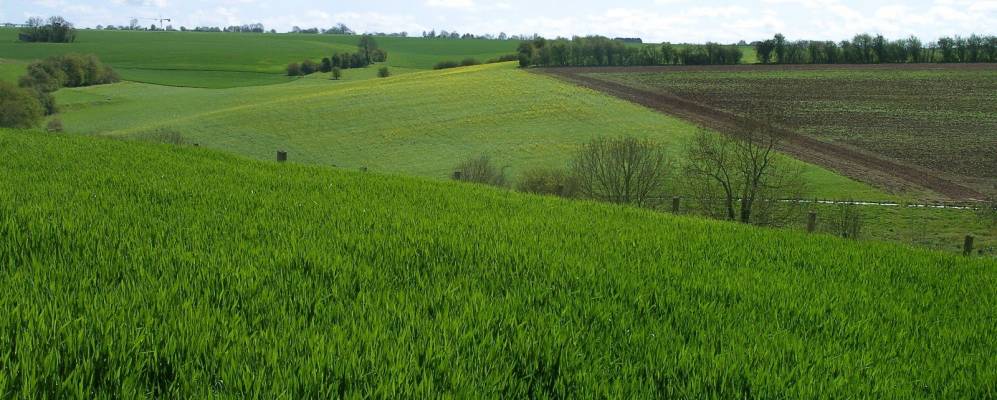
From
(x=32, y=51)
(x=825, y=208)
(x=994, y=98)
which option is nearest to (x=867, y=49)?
(x=994, y=98)

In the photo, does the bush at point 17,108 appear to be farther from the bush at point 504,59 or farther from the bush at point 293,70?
the bush at point 504,59

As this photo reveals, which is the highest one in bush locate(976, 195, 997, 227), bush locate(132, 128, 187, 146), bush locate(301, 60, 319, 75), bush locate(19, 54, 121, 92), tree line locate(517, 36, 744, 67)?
tree line locate(517, 36, 744, 67)

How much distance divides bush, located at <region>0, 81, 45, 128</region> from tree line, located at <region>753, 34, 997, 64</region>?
82.8m

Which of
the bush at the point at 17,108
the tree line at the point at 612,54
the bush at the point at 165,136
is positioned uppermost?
the tree line at the point at 612,54

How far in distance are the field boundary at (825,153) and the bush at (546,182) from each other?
1171cm

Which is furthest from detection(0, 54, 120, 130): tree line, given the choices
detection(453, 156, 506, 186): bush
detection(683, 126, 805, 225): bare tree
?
detection(683, 126, 805, 225): bare tree

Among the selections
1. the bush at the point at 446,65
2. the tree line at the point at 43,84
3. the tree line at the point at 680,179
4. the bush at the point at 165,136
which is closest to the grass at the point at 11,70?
the tree line at the point at 43,84

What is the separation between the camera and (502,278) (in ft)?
20.6

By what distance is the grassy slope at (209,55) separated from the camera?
11212 cm

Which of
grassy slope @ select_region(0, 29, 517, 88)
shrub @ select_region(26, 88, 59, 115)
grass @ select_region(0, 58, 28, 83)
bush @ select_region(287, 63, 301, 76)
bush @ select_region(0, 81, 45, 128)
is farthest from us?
bush @ select_region(287, 63, 301, 76)

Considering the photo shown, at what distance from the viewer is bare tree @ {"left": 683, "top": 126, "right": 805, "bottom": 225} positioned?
3834 centimetres

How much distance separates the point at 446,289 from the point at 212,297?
171 centimetres

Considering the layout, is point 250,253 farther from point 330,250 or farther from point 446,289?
point 446,289

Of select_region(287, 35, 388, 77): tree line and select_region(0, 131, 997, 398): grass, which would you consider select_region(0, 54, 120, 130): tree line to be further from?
select_region(0, 131, 997, 398): grass
